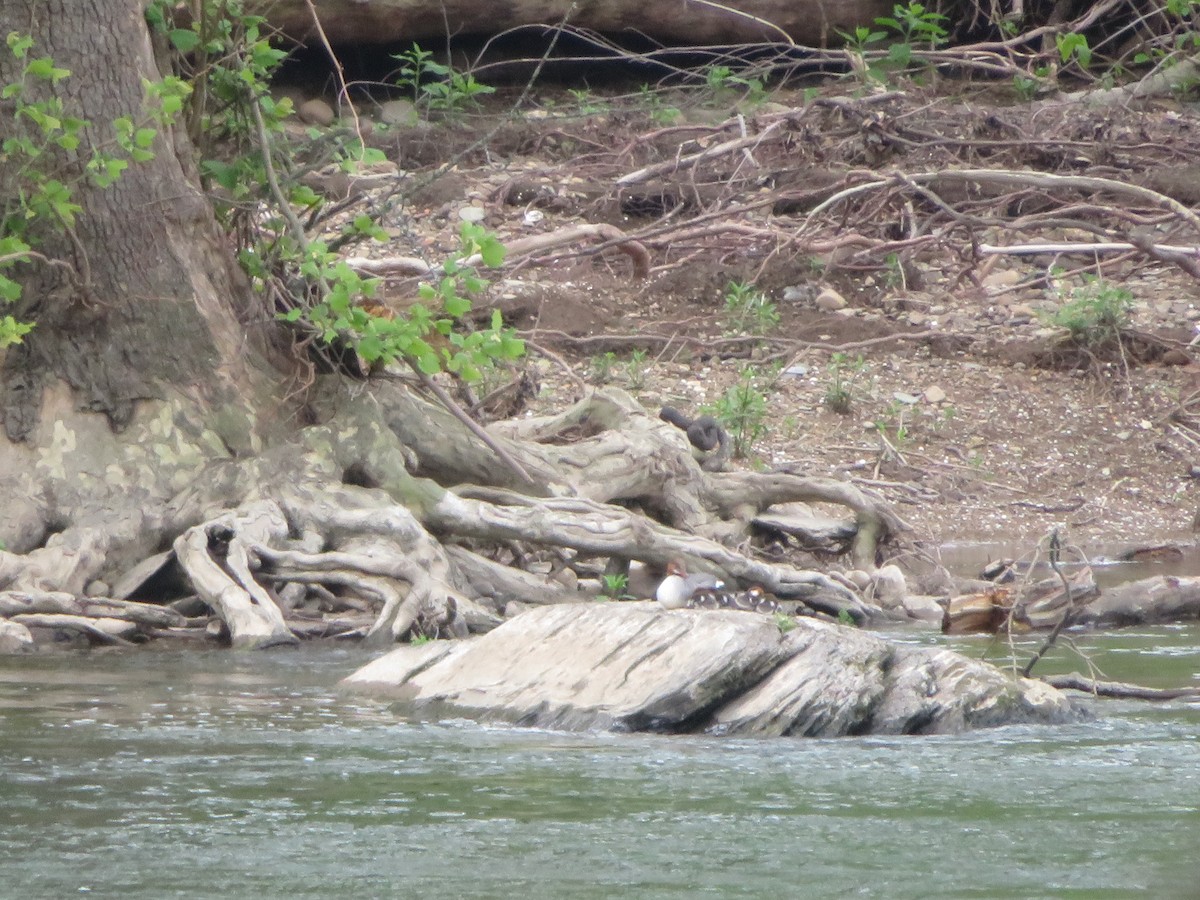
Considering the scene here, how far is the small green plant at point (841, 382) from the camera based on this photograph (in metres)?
12.0

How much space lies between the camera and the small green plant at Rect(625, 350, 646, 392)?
1193cm

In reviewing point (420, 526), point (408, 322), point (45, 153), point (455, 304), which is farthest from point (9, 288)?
point (420, 526)

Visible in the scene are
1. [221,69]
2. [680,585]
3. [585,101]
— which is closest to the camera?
[680,585]

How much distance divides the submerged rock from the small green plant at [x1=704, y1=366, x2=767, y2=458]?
5150 millimetres

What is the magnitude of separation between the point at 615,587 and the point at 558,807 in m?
3.76

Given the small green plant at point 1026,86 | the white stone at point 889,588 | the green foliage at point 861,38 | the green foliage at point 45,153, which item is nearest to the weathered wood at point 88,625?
the green foliage at point 45,153

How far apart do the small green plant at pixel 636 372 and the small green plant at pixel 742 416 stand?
27.8 inches

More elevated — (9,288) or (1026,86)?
(9,288)

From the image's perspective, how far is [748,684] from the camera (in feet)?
18.5

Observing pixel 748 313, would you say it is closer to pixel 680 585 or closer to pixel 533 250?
pixel 533 250

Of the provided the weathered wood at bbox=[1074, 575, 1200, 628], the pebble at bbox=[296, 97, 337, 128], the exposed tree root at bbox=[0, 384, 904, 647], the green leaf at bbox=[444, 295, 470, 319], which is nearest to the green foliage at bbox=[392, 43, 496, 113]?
the pebble at bbox=[296, 97, 337, 128]

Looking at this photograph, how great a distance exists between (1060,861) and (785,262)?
978cm

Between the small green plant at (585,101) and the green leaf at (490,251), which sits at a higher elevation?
the green leaf at (490,251)

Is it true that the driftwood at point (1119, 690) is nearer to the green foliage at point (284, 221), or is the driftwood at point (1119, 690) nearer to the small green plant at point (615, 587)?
the small green plant at point (615, 587)
